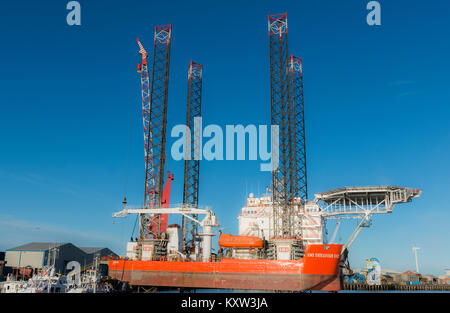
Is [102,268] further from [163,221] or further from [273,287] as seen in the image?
[273,287]

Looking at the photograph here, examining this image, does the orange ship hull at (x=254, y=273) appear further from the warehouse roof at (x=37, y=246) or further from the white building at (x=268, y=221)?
the warehouse roof at (x=37, y=246)

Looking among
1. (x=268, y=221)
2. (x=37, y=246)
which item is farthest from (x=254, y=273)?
(x=37, y=246)

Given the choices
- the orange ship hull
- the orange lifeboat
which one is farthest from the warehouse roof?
the orange lifeboat

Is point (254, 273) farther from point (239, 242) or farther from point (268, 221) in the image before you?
point (268, 221)

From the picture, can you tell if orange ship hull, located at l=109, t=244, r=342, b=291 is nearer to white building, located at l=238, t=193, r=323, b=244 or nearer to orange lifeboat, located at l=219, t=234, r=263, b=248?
orange lifeboat, located at l=219, t=234, r=263, b=248

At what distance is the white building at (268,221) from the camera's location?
52.6 m

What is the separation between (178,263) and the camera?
133 ft

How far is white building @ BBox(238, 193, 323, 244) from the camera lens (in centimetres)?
5259

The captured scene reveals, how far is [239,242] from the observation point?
40.3m

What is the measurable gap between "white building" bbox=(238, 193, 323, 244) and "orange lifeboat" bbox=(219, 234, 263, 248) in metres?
11.2

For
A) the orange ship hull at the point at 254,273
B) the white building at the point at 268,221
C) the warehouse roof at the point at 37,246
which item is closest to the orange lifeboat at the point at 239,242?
the orange ship hull at the point at 254,273

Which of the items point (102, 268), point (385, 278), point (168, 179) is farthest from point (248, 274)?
point (385, 278)

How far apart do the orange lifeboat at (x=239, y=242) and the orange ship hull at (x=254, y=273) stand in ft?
6.55

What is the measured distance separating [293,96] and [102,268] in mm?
42895
